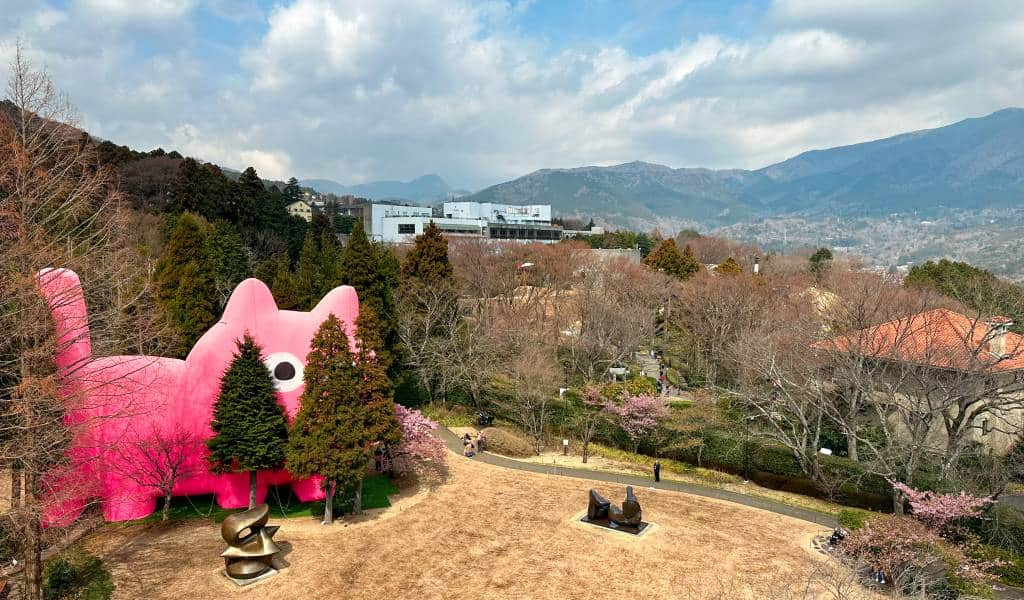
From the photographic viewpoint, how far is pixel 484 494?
66.8 feet

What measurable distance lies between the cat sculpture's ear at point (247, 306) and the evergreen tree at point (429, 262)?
46.2 feet

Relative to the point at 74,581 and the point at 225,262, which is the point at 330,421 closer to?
the point at 74,581

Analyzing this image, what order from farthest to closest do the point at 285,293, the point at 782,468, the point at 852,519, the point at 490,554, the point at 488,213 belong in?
the point at 488,213 < the point at 285,293 < the point at 782,468 < the point at 852,519 < the point at 490,554

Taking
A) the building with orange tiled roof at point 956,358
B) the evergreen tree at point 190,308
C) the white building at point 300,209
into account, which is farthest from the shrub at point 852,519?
the white building at point 300,209

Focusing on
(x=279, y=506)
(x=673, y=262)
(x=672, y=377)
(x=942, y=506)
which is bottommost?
(x=279, y=506)

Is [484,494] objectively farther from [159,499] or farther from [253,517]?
[159,499]

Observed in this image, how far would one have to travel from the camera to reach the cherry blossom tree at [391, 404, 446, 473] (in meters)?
21.4

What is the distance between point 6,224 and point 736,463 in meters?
24.6

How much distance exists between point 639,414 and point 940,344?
463 inches

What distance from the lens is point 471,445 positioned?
25.2 metres

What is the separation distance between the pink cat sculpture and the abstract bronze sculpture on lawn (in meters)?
8.89

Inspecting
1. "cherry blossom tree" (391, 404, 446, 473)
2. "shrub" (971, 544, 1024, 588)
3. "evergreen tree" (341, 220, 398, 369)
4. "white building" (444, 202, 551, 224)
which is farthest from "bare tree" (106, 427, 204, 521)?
"white building" (444, 202, 551, 224)

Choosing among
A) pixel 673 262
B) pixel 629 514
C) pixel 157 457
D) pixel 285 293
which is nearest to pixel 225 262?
pixel 285 293

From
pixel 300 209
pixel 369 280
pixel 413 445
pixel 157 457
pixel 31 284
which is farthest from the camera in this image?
pixel 300 209
